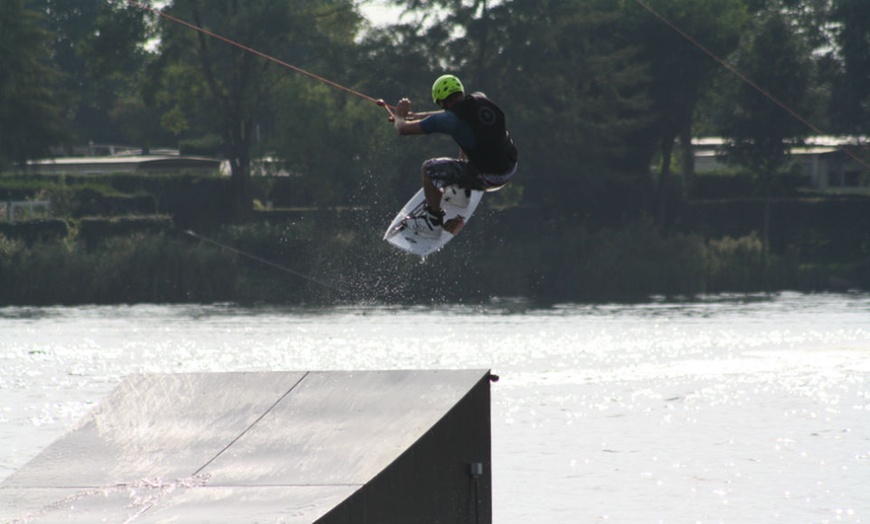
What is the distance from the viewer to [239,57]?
76.0 meters

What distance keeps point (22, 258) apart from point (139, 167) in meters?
21.1

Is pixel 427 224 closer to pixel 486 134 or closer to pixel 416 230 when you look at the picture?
pixel 416 230

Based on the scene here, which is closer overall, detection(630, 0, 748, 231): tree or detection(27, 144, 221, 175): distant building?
detection(630, 0, 748, 231): tree

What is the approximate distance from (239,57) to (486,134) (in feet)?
201

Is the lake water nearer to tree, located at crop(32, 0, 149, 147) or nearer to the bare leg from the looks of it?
the bare leg

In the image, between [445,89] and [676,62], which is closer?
[445,89]

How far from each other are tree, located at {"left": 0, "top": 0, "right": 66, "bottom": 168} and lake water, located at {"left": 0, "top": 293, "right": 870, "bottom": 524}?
15096mm

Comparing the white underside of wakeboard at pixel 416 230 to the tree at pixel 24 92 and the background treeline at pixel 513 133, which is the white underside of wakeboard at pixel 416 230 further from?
the tree at pixel 24 92

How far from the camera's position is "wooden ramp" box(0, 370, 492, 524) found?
13.8 m

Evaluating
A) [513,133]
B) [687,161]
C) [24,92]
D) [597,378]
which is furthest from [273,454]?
[687,161]

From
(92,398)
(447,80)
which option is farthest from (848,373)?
(447,80)

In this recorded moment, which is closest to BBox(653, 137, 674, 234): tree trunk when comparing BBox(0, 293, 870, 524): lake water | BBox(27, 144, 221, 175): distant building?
BBox(0, 293, 870, 524): lake water

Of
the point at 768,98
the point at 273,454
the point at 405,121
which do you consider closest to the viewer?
the point at 273,454

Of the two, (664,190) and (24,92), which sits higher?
(24,92)
